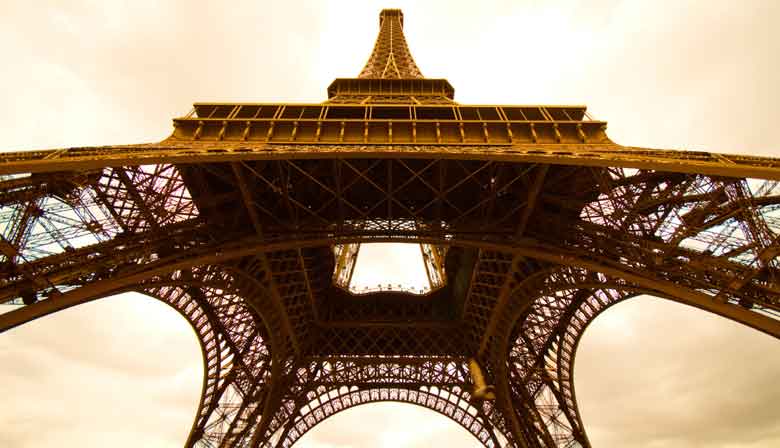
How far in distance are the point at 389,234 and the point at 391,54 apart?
24048 mm

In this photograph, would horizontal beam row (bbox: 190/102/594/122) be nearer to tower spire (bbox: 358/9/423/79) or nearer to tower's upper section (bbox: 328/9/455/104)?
tower's upper section (bbox: 328/9/455/104)

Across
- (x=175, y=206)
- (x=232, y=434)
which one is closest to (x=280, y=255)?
(x=175, y=206)

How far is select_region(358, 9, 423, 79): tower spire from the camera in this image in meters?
30.7

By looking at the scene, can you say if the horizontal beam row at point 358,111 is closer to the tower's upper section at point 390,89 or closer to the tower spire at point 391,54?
the tower's upper section at point 390,89

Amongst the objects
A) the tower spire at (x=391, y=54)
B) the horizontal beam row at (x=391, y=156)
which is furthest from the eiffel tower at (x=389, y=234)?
the tower spire at (x=391, y=54)

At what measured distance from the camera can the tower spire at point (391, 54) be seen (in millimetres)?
30688

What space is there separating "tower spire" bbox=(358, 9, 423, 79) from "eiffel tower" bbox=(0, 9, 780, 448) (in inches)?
259

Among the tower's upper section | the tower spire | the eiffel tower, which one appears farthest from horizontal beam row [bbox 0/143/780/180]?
the tower spire

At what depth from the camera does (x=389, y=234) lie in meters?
14.5

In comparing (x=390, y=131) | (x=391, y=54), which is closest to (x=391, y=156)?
(x=390, y=131)

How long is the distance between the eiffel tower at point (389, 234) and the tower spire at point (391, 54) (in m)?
6.58

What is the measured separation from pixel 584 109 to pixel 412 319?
1708cm

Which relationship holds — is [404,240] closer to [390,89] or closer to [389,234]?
[389,234]

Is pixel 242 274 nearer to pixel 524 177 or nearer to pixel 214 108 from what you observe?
pixel 214 108
